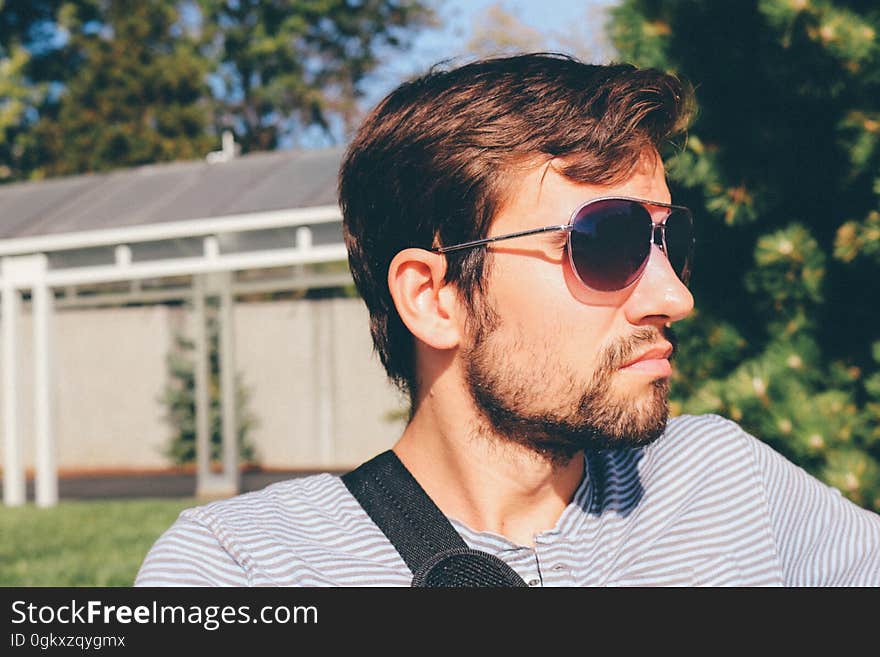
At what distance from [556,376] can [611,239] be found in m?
0.25

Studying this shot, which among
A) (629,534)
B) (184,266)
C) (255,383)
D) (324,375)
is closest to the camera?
(629,534)

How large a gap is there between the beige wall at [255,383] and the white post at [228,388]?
242 cm

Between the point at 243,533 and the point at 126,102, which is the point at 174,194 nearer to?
the point at 243,533

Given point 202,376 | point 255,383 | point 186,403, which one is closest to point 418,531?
point 202,376

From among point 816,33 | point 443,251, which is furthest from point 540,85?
Result: point 816,33

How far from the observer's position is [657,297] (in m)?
1.76

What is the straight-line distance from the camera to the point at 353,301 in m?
15.2

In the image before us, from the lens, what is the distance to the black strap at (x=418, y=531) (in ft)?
4.94

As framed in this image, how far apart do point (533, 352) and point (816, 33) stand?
198 cm

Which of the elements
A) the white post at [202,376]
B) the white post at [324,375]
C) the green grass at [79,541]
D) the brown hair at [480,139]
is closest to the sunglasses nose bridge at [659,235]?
the brown hair at [480,139]

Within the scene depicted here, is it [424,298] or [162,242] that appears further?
[162,242]

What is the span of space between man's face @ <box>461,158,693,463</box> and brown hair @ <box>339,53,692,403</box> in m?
0.04

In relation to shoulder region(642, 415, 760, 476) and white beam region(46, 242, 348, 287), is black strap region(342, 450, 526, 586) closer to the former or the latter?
shoulder region(642, 415, 760, 476)

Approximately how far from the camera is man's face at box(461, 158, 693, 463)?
1687mm
